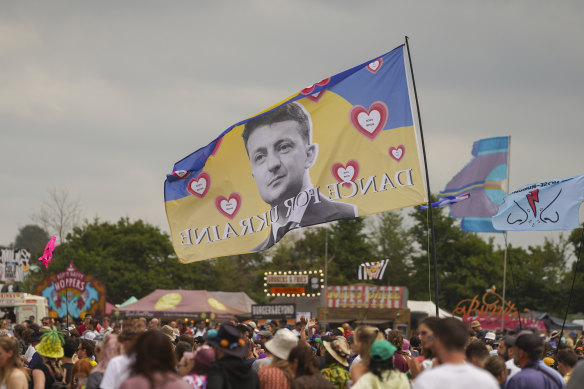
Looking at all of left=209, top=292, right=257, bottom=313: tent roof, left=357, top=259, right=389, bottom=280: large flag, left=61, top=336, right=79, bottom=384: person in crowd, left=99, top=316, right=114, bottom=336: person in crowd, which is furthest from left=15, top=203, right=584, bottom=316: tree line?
left=61, top=336, right=79, bottom=384: person in crowd

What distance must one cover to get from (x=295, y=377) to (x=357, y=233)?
82.4m

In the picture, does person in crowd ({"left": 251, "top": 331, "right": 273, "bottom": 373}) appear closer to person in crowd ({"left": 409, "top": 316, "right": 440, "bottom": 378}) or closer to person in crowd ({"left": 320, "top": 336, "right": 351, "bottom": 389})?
person in crowd ({"left": 320, "top": 336, "right": 351, "bottom": 389})

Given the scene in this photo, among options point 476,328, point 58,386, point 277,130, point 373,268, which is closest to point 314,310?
point 373,268

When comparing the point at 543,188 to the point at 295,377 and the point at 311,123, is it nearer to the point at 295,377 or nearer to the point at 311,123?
the point at 311,123

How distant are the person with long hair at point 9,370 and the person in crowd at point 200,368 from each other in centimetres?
148

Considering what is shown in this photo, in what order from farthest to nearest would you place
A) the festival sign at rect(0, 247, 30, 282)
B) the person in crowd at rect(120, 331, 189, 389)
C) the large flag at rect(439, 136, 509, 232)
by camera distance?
the festival sign at rect(0, 247, 30, 282)
the large flag at rect(439, 136, 509, 232)
the person in crowd at rect(120, 331, 189, 389)

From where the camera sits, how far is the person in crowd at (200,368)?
23.4 ft

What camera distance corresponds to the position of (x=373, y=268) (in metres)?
37.2

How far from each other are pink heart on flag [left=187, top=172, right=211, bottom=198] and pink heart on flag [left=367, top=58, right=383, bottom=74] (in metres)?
3.53

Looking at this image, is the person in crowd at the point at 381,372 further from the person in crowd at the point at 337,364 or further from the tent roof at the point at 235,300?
the tent roof at the point at 235,300

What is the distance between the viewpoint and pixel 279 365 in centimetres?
764

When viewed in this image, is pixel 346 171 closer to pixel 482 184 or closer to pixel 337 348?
pixel 337 348

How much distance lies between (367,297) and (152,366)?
40.8 metres

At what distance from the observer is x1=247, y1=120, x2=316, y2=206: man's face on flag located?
13.6 metres
